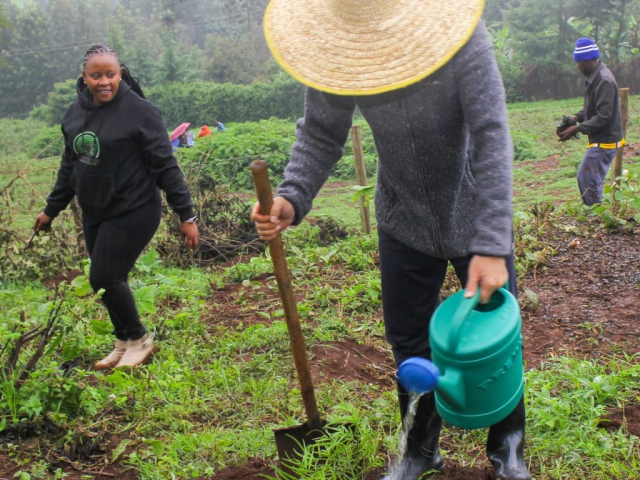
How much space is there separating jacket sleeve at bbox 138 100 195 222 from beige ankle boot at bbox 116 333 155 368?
77cm

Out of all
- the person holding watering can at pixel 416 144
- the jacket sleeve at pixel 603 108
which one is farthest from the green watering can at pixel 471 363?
the jacket sleeve at pixel 603 108

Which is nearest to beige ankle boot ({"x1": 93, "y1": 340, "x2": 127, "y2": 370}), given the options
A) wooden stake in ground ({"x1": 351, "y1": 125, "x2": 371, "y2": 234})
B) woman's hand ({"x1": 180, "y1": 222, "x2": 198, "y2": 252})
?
woman's hand ({"x1": 180, "y1": 222, "x2": 198, "y2": 252})

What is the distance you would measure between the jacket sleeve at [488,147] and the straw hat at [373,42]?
4.0 inches

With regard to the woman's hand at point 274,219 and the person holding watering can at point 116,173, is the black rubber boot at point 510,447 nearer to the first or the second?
the woman's hand at point 274,219

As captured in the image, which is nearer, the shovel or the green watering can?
the green watering can

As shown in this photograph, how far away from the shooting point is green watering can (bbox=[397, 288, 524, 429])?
5.93 ft

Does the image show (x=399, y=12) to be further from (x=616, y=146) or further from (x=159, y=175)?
(x=616, y=146)

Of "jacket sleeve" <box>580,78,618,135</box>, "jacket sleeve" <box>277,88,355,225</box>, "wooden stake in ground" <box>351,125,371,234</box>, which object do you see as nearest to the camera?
"jacket sleeve" <box>277,88,355,225</box>

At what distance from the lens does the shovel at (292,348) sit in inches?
82.7

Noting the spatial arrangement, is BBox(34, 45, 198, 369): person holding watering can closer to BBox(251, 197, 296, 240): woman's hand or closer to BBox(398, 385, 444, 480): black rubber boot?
BBox(251, 197, 296, 240): woman's hand

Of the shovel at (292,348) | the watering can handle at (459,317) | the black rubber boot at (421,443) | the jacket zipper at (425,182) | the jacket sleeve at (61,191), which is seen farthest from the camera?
the jacket sleeve at (61,191)

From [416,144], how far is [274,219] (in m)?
0.49

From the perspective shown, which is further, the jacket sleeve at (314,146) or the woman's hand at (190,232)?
the woman's hand at (190,232)

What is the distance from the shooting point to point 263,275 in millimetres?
5410
